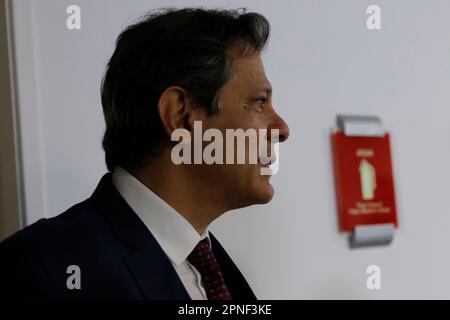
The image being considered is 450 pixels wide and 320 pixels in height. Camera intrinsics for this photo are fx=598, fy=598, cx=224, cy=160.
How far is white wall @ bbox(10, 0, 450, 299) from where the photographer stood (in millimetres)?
994

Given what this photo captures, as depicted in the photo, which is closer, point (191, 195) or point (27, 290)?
point (27, 290)

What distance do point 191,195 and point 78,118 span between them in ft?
0.77

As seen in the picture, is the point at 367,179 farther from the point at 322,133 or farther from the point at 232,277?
the point at 232,277

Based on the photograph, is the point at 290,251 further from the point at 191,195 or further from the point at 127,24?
the point at 127,24

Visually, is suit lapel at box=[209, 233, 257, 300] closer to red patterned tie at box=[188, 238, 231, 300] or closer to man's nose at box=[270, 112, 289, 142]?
red patterned tie at box=[188, 238, 231, 300]

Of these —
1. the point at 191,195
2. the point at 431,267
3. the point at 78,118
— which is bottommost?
the point at 431,267

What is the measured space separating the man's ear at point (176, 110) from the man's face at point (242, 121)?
2 cm

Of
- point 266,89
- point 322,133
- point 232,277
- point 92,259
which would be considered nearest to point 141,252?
point 92,259

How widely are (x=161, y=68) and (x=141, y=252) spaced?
10.8 inches

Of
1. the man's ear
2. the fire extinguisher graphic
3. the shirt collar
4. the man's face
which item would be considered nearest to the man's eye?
the man's face

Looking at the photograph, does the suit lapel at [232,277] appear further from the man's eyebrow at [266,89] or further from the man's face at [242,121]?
the man's eyebrow at [266,89]

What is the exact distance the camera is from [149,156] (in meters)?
0.91

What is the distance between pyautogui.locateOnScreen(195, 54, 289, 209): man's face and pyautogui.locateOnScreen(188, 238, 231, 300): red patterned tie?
9cm
